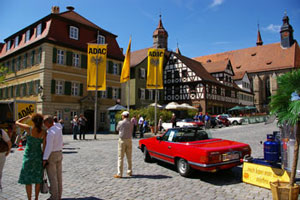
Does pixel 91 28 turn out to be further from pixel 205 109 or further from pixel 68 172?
pixel 68 172

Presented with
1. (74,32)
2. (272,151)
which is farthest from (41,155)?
(74,32)

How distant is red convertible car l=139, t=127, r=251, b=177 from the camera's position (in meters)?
5.80

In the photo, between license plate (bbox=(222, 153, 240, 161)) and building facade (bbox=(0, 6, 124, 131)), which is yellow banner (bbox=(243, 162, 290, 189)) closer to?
license plate (bbox=(222, 153, 240, 161))

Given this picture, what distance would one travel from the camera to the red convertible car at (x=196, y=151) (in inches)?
228

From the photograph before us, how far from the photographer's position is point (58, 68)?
24.2 meters

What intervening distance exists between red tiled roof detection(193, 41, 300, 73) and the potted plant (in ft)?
185

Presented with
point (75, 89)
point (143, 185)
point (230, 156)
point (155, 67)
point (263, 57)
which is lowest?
point (143, 185)

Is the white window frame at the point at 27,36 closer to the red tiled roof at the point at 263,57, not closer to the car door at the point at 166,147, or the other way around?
the car door at the point at 166,147

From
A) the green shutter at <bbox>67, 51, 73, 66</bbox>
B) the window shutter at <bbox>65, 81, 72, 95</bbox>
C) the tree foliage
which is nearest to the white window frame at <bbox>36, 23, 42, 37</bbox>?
the green shutter at <bbox>67, 51, 73, 66</bbox>

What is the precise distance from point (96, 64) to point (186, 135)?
12194 mm

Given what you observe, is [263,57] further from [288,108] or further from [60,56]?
[288,108]

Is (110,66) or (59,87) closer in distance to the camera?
(59,87)

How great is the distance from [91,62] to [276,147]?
569 inches

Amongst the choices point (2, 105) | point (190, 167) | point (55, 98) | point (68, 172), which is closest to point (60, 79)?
point (55, 98)
